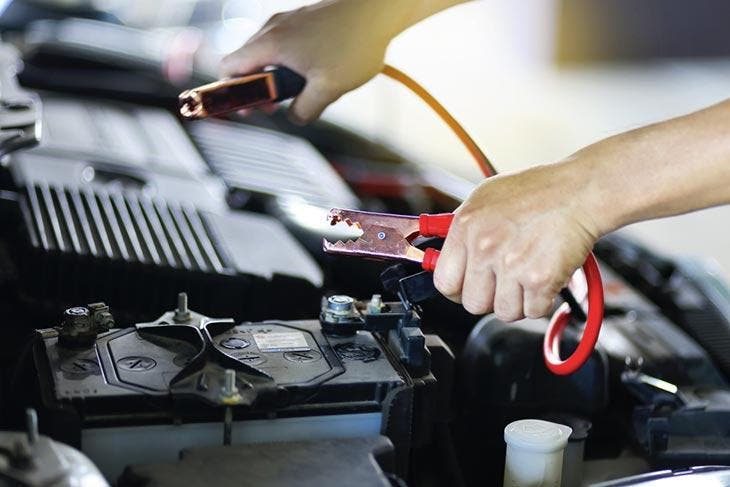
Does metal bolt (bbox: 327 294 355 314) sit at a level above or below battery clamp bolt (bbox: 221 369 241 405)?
above

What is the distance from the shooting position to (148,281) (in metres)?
1.38

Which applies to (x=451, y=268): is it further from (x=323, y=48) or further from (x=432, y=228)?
(x=323, y=48)

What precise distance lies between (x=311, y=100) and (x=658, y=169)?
1.73ft

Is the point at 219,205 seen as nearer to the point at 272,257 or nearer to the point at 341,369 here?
the point at 272,257

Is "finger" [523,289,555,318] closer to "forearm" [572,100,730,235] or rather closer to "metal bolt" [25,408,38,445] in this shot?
"forearm" [572,100,730,235]

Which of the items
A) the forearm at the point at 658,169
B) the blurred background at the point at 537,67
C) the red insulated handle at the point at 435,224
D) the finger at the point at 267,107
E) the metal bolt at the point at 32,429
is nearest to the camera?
the metal bolt at the point at 32,429

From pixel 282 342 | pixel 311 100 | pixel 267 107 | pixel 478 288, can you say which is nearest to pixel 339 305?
pixel 282 342

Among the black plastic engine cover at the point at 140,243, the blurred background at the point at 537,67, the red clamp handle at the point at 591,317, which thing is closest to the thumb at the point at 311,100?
the black plastic engine cover at the point at 140,243

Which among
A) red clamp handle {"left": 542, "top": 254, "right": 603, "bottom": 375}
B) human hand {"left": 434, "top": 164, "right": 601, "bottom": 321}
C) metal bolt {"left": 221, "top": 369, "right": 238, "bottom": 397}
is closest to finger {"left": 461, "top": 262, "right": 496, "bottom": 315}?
human hand {"left": 434, "top": 164, "right": 601, "bottom": 321}

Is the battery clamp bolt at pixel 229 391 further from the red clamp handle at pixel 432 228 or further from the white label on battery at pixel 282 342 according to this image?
the red clamp handle at pixel 432 228

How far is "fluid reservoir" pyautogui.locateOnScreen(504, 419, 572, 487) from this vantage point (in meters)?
1.06

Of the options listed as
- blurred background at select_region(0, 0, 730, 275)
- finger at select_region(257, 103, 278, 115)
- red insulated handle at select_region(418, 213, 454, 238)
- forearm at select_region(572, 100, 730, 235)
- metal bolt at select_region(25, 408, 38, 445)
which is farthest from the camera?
blurred background at select_region(0, 0, 730, 275)

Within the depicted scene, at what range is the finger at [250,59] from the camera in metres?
1.36

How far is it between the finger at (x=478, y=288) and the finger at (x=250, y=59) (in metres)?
0.45
